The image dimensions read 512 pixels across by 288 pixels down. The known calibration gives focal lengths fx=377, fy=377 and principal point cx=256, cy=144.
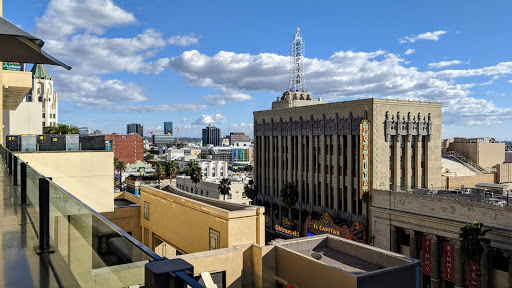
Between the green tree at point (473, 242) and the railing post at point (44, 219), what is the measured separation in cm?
3404

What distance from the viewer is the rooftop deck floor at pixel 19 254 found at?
5613 mm

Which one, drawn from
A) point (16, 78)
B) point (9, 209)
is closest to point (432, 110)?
point (16, 78)

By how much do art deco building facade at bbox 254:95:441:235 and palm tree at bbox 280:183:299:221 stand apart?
2.93 ft

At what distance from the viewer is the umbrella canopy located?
227 inches

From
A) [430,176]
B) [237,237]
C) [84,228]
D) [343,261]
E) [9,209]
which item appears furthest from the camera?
[430,176]

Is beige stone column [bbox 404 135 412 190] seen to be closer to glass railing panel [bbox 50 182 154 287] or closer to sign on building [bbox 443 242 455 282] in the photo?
sign on building [bbox 443 242 455 282]

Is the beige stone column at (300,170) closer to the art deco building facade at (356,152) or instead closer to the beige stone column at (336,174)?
the art deco building facade at (356,152)

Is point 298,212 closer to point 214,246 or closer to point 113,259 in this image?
point 214,246

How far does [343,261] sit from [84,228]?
19421mm

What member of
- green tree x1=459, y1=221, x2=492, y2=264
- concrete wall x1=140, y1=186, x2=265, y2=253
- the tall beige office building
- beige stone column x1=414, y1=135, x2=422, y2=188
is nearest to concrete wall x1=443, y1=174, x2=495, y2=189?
the tall beige office building

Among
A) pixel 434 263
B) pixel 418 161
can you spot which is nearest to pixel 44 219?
pixel 434 263

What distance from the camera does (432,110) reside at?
54.4 metres

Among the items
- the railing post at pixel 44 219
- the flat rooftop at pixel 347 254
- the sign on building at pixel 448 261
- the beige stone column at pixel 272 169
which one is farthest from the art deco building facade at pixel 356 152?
the railing post at pixel 44 219

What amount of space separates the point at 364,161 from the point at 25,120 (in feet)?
144
